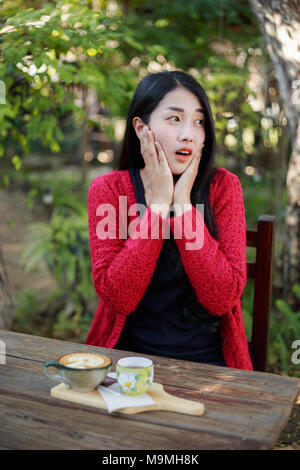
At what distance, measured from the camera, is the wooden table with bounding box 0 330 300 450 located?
1.02 metres

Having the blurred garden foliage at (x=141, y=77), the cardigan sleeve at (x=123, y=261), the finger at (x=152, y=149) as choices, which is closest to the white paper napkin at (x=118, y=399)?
the cardigan sleeve at (x=123, y=261)

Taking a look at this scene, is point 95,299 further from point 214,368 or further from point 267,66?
point 214,368

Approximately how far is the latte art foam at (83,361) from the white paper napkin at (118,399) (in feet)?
0.18

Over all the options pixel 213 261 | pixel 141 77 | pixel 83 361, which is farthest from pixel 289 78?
pixel 83 361

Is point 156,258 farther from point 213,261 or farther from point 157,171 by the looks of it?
point 157,171

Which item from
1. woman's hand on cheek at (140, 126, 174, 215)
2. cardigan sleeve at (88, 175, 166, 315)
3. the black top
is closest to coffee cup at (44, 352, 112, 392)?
cardigan sleeve at (88, 175, 166, 315)

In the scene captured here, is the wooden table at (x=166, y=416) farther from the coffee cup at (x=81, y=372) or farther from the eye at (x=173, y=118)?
the eye at (x=173, y=118)

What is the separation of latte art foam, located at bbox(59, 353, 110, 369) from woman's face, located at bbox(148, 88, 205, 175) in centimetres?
76

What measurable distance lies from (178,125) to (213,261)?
0.47 meters

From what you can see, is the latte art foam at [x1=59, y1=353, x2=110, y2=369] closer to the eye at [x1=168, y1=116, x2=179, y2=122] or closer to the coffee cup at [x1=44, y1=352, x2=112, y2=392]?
the coffee cup at [x1=44, y1=352, x2=112, y2=392]

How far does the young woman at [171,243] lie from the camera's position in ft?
5.33

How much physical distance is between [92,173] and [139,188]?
6477 mm

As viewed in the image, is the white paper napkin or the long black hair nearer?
the white paper napkin

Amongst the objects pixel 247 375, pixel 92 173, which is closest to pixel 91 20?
pixel 247 375
